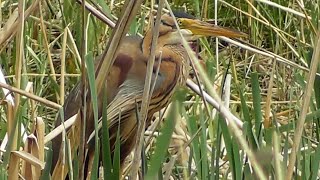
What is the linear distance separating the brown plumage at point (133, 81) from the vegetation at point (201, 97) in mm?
42

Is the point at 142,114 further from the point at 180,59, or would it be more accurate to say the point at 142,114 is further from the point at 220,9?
the point at 220,9

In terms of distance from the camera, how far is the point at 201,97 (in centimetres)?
144

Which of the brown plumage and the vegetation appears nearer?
the vegetation

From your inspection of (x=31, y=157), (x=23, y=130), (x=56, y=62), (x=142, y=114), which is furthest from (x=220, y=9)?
(x=142, y=114)

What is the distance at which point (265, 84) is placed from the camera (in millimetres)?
2561

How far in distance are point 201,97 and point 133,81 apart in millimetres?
312

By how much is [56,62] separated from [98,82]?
158cm

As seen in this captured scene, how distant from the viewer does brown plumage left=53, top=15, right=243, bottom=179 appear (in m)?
1.71

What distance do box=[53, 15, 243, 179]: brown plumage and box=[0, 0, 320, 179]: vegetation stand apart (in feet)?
0.14

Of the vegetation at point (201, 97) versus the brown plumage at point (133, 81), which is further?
the brown plumage at point (133, 81)

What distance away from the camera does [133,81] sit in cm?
172

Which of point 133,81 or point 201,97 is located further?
point 133,81

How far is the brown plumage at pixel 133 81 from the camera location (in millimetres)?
1707

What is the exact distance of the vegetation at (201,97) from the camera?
0.96 m
